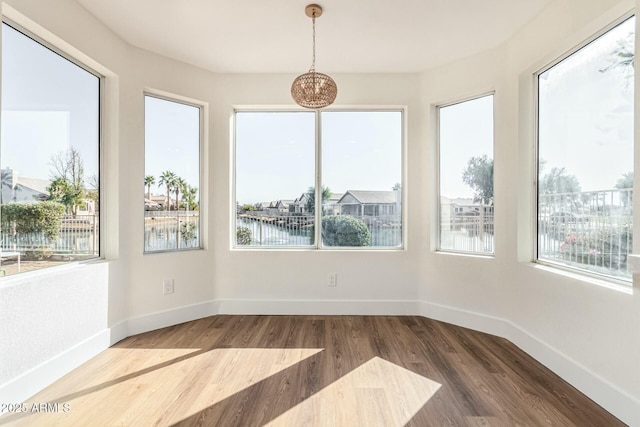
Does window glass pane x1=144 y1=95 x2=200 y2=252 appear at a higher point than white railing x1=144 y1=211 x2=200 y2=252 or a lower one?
higher

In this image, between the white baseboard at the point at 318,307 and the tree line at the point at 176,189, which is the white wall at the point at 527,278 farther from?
the tree line at the point at 176,189

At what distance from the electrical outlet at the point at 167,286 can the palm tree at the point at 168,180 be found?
2.39 ft

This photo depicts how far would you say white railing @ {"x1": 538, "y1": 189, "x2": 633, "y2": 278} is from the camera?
77.8 inches

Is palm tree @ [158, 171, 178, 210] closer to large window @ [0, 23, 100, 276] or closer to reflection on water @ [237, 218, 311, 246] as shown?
large window @ [0, 23, 100, 276]

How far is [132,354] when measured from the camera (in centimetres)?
262

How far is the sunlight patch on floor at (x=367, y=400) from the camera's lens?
1807 mm

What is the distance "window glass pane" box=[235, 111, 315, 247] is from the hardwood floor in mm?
1116

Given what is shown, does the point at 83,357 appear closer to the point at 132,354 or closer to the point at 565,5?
the point at 132,354

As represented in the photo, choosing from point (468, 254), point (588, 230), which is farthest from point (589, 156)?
point (468, 254)

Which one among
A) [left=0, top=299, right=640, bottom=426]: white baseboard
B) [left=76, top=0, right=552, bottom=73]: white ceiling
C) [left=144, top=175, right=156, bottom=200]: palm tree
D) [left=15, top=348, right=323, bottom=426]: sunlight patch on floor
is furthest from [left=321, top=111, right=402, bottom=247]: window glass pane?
[left=144, top=175, right=156, bottom=200]: palm tree

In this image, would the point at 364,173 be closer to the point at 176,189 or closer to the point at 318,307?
the point at 318,307

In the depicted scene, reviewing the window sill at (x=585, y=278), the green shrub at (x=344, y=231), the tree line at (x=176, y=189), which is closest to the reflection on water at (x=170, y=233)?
the tree line at (x=176, y=189)

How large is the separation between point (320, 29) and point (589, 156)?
2.18 metres

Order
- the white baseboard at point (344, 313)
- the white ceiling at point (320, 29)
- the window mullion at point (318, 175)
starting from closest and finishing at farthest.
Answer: the white baseboard at point (344, 313)
the white ceiling at point (320, 29)
the window mullion at point (318, 175)
